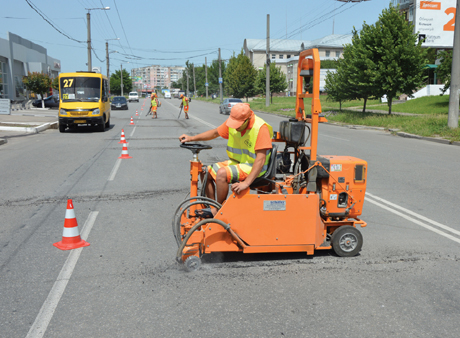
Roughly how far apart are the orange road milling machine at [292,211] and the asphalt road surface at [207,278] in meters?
0.21

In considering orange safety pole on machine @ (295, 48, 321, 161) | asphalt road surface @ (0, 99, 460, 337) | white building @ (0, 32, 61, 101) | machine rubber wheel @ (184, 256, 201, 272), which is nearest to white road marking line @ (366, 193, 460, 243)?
asphalt road surface @ (0, 99, 460, 337)

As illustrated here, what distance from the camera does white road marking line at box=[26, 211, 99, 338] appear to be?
127 inches

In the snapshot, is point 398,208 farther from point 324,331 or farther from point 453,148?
point 453,148

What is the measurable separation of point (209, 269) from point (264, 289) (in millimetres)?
700

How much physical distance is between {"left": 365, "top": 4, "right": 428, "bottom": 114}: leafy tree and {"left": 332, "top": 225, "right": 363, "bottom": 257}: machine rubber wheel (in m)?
21.6

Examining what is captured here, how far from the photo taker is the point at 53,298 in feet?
12.2

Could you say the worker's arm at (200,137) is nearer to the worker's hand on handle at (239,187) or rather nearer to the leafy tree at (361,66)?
the worker's hand on handle at (239,187)

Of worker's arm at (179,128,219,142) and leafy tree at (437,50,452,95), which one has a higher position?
leafy tree at (437,50,452,95)

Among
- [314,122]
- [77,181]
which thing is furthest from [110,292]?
[77,181]

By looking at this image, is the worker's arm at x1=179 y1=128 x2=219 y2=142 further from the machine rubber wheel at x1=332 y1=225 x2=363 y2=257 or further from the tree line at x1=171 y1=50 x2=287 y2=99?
the tree line at x1=171 y1=50 x2=287 y2=99

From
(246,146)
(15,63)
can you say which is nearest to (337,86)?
(246,146)

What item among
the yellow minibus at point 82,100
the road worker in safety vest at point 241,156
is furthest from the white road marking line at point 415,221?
the yellow minibus at point 82,100

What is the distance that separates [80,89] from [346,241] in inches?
751

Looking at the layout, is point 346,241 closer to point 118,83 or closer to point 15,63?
point 15,63
